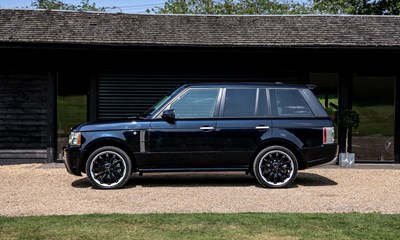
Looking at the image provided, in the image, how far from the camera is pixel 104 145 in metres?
11.0

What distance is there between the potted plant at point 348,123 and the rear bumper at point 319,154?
12.2 feet

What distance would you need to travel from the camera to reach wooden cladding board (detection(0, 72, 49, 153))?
15.7m

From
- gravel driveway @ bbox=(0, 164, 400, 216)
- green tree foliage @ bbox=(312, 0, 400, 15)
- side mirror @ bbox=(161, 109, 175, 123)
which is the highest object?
green tree foliage @ bbox=(312, 0, 400, 15)

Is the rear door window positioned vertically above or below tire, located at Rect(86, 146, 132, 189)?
above

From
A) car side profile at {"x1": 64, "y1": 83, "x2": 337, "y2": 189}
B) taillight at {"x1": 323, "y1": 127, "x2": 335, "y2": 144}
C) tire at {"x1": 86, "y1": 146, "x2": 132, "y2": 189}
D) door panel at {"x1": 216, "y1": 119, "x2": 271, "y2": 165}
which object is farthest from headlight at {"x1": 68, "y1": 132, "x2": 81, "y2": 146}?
taillight at {"x1": 323, "y1": 127, "x2": 335, "y2": 144}

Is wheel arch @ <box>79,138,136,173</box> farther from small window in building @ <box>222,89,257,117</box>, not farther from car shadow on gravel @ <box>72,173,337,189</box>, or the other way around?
small window in building @ <box>222,89,257,117</box>

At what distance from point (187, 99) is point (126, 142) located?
1.33 metres

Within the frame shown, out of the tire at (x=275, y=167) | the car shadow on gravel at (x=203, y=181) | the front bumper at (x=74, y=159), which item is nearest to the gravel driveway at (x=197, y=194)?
the car shadow on gravel at (x=203, y=181)

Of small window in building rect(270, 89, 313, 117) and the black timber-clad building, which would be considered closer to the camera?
small window in building rect(270, 89, 313, 117)

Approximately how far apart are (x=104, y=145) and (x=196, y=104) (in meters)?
1.78

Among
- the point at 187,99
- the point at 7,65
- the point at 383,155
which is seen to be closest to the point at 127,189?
the point at 187,99

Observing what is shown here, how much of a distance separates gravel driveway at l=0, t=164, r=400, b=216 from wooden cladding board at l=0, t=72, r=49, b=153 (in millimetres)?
2036

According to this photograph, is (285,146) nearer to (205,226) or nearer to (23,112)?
(205,226)

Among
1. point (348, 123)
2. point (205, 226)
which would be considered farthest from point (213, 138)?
point (348, 123)
